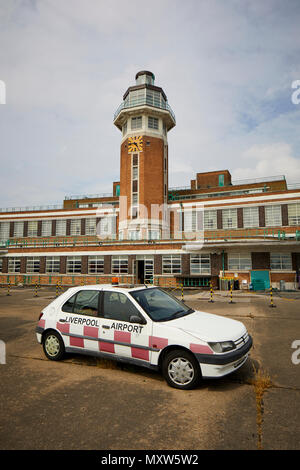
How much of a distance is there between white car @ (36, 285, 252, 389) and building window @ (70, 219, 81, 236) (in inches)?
1678

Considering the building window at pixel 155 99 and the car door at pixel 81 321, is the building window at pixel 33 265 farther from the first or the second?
the car door at pixel 81 321

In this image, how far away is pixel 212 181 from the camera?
56094 mm

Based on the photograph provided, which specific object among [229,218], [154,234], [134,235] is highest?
[229,218]

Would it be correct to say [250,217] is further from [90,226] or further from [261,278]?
[90,226]

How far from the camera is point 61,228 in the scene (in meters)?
48.7

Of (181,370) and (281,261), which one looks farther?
(281,261)

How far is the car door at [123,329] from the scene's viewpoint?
15.9 ft

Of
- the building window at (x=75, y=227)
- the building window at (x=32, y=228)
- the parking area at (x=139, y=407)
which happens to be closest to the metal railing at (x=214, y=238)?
the building window at (x=75, y=227)

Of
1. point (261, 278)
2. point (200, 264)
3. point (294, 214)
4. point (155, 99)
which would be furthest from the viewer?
point (155, 99)

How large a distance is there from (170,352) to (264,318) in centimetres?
734

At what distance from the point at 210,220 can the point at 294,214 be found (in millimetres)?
10434

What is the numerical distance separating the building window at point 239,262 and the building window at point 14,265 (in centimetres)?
2466

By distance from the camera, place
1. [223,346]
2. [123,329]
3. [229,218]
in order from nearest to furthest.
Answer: [223,346]
[123,329]
[229,218]

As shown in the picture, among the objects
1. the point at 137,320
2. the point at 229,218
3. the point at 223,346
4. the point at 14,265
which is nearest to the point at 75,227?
the point at 14,265
